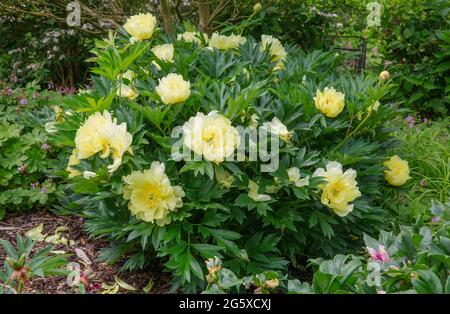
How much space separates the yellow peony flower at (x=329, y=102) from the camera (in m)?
2.72

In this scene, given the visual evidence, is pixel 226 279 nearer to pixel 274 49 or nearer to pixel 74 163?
pixel 74 163

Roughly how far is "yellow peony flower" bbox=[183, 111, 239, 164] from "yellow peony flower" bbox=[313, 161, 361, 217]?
0.45m

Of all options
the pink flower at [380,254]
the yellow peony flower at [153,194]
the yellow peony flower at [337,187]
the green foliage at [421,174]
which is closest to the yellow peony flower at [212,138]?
the yellow peony flower at [153,194]

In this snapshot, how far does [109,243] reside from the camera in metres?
3.09

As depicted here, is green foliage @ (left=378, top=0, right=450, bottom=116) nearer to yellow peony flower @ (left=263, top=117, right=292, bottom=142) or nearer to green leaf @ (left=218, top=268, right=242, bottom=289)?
yellow peony flower @ (left=263, top=117, right=292, bottom=142)

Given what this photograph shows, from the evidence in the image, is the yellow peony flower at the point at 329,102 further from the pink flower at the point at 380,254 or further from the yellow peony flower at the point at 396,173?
the pink flower at the point at 380,254

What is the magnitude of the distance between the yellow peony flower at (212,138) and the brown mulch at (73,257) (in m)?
0.76

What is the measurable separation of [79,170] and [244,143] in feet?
2.57

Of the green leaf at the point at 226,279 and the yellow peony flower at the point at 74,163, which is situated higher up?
the yellow peony flower at the point at 74,163

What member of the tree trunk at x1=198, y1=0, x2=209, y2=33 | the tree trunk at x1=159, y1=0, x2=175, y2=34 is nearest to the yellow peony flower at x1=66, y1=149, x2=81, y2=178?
the tree trunk at x1=159, y1=0, x2=175, y2=34

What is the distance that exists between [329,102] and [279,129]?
301 mm

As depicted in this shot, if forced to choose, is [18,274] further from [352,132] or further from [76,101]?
[352,132]

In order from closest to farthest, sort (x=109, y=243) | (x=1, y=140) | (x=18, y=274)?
1. (x=18, y=274)
2. (x=109, y=243)
3. (x=1, y=140)
